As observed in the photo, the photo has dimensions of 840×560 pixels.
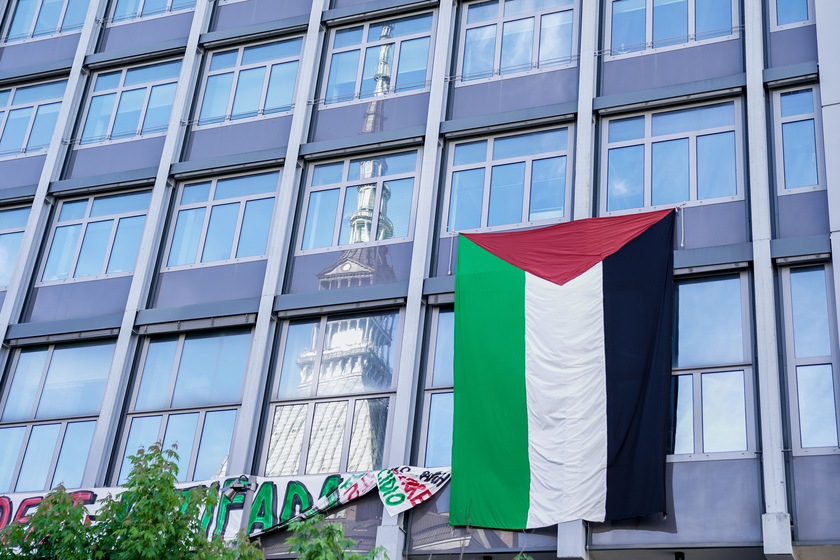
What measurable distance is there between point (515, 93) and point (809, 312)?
7.06 m

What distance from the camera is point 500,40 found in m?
22.1

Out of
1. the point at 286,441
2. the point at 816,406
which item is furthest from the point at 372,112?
the point at 816,406

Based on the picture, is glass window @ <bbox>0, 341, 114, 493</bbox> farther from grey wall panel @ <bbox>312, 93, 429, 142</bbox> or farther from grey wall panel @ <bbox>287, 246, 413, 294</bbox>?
grey wall panel @ <bbox>312, 93, 429, 142</bbox>

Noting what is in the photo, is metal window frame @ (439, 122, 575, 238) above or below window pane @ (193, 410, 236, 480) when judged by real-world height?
above

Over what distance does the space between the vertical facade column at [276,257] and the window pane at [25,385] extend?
4.82 m

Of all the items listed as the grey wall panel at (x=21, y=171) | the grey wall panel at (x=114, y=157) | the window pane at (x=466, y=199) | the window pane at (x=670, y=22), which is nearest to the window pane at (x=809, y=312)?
the window pane at (x=670, y=22)

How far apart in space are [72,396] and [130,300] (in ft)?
7.12

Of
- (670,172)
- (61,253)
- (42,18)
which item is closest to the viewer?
Answer: (670,172)

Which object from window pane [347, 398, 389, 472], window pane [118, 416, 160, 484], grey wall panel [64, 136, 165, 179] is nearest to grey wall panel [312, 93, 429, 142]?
grey wall panel [64, 136, 165, 179]

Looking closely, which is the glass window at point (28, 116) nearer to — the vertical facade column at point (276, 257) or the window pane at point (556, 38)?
the vertical facade column at point (276, 257)

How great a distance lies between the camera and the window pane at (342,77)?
901 inches

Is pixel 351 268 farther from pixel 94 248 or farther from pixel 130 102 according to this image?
pixel 130 102

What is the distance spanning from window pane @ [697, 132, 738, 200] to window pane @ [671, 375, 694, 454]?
10.8ft

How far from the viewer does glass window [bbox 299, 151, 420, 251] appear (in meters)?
20.9
